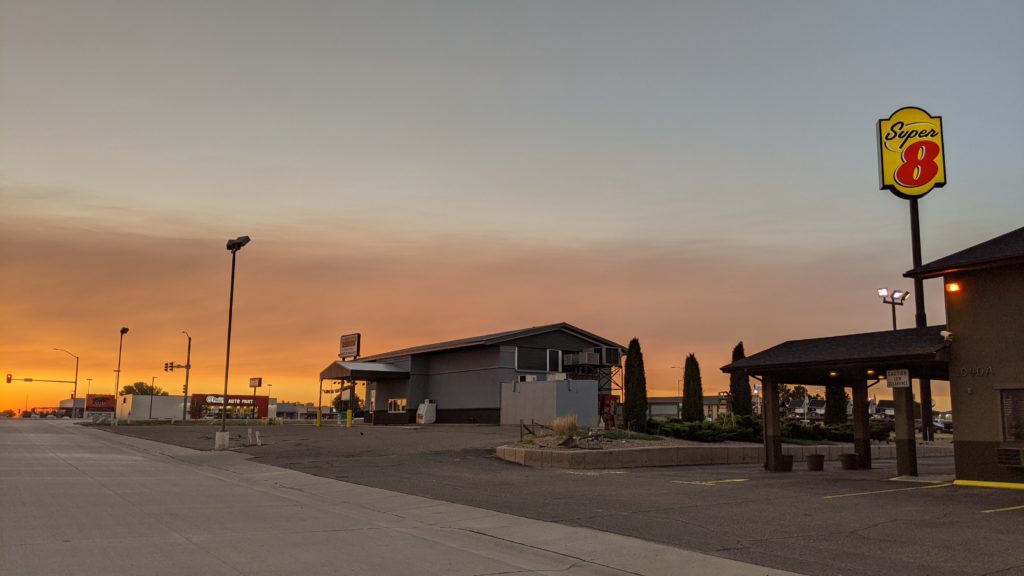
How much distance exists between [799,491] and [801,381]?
1079 cm

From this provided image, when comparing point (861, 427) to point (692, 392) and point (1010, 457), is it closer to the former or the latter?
point (1010, 457)

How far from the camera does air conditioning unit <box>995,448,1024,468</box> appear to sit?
17.2 m

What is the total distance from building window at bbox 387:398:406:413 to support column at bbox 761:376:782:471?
42683 millimetres

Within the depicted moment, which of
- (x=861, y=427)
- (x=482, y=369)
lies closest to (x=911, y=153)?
(x=861, y=427)

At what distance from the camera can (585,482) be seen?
1995cm

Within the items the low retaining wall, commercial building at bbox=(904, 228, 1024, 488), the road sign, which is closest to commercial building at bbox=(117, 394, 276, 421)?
the low retaining wall

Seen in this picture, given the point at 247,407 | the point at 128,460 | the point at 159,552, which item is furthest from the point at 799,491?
the point at 247,407

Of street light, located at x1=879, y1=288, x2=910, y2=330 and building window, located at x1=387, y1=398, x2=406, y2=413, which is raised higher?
street light, located at x1=879, y1=288, x2=910, y2=330

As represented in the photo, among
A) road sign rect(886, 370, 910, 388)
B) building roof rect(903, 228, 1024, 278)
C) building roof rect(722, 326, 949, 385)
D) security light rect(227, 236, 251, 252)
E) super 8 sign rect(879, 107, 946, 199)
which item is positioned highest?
super 8 sign rect(879, 107, 946, 199)

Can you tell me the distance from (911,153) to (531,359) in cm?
3096

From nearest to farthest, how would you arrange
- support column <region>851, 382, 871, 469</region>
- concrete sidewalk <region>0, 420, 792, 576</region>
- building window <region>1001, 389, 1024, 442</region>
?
concrete sidewalk <region>0, 420, 792, 576</region>, building window <region>1001, 389, 1024, 442</region>, support column <region>851, 382, 871, 469</region>

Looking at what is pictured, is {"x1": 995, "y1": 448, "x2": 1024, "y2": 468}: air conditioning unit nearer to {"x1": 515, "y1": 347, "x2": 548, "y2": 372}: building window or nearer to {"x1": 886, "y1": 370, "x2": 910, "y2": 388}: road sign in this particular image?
{"x1": 886, "y1": 370, "x2": 910, "y2": 388}: road sign

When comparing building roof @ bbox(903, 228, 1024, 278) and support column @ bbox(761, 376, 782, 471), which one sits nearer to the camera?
building roof @ bbox(903, 228, 1024, 278)

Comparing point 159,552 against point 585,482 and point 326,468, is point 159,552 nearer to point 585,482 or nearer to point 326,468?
point 585,482
